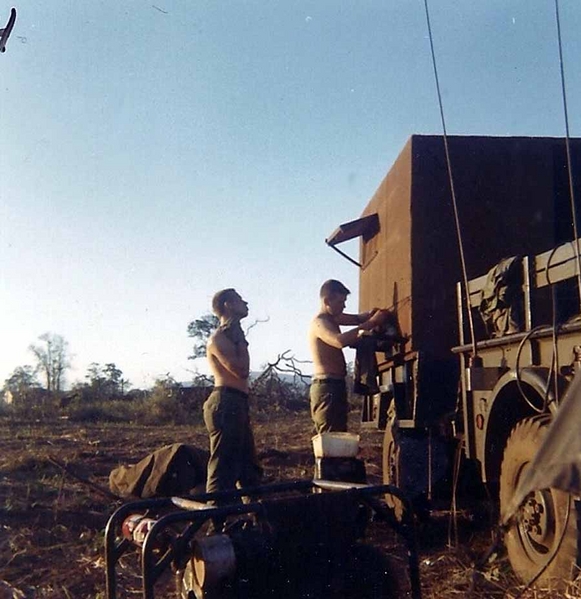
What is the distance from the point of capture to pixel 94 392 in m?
26.6

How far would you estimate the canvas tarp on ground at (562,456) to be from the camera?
139 cm

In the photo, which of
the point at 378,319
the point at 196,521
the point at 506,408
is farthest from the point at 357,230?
the point at 196,521

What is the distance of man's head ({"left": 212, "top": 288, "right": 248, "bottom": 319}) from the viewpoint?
19.7ft

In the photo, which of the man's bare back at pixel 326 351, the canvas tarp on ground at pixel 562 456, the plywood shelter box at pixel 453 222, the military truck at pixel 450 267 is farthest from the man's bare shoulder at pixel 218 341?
the canvas tarp on ground at pixel 562 456

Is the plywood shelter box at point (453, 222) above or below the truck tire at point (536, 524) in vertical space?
above

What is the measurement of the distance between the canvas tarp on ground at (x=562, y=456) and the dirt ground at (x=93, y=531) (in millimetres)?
1815

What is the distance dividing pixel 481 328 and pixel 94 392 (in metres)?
22.0

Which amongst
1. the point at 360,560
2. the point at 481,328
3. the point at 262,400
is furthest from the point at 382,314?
the point at 262,400

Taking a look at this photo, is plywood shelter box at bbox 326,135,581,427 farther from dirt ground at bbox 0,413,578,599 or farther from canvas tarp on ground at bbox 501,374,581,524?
canvas tarp on ground at bbox 501,374,581,524

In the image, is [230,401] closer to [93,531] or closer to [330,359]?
[330,359]

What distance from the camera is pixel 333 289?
669 centimetres

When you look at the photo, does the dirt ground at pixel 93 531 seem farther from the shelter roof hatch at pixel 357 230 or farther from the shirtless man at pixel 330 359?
the shelter roof hatch at pixel 357 230

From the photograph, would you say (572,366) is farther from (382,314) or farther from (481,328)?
(382,314)

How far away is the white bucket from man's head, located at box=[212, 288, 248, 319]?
60.7 inches
